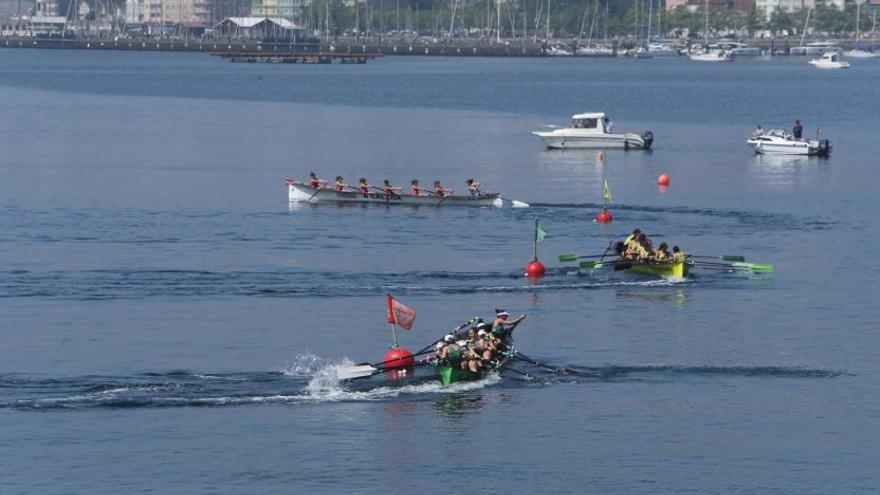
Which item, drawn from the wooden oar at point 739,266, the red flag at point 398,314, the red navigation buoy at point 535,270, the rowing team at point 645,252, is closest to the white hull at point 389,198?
the red navigation buoy at point 535,270

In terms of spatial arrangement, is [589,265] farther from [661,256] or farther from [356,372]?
[356,372]

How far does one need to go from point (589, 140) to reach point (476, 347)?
67357 millimetres

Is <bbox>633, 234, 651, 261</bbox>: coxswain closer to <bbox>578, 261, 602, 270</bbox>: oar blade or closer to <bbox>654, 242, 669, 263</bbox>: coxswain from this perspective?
<bbox>654, 242, 669, 263</bbox>: coxswain

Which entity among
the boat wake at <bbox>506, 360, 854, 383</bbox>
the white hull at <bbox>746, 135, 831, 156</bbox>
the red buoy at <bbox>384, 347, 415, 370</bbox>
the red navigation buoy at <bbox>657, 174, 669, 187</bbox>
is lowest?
the boat wake at <bbox>506, 360, 854, 383</bbox>

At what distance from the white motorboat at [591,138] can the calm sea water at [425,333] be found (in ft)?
25.2

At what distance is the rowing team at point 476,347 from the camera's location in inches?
1676

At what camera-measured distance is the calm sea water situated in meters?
37.4

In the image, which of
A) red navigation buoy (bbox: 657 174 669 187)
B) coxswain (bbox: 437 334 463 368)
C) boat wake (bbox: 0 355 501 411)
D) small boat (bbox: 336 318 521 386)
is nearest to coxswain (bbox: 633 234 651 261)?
small boat (bbox: 336 318 521 386)

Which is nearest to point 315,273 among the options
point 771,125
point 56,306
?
point 56,306

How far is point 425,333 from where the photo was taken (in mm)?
49344

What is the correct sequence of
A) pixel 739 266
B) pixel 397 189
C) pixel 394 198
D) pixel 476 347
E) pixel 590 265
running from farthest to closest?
pixel 397 189, pixel 394 198, pixel 739 266, pixel 590 265, pixel 476 347

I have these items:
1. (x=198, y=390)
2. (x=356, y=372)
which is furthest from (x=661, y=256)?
(x=198, y=390)

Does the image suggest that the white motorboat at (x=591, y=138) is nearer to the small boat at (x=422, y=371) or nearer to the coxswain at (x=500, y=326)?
the coxswain at (x=500, y=326)

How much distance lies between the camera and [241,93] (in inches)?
7525
